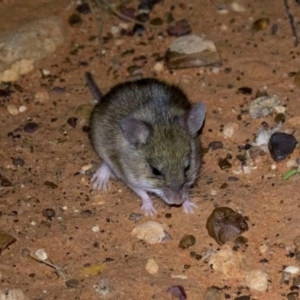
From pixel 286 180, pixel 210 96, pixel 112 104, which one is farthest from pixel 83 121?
pixel 286 180

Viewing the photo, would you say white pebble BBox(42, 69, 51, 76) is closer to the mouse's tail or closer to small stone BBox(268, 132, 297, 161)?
the mouse's tail

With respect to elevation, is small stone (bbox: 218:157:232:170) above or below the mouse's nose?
below

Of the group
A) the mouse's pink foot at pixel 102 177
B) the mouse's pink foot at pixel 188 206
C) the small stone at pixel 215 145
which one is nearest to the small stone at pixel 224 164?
the small stone at pixel 215 145

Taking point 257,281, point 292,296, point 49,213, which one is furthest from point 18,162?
point 292,296

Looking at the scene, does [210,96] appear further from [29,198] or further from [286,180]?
[29,198]

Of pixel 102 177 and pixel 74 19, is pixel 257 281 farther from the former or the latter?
pixel 74 19

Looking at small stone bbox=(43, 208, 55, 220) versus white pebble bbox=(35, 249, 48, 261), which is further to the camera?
small stone bbox=(43, 208, 55, 220)

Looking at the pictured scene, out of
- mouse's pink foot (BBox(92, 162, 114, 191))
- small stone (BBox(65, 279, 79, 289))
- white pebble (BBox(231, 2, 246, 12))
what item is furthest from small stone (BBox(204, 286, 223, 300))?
white pebble (BBox(231, 2, 246, 12))

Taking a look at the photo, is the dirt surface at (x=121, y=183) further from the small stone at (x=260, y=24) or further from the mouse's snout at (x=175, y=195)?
the mouse's snout at (x=175, y=195)
